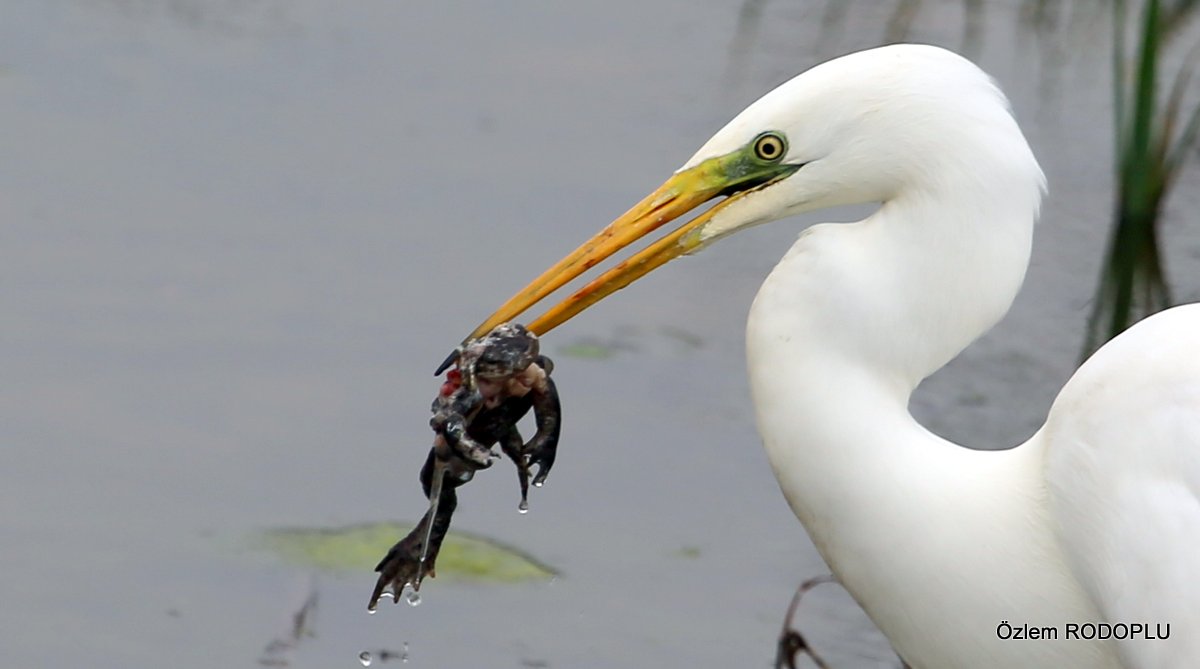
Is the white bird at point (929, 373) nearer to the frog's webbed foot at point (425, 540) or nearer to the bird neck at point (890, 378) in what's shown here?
the bird neck at point (890, 378)

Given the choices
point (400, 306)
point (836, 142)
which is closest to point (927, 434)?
point (836, 142)

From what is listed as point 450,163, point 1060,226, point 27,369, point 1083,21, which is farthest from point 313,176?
point 1083,21

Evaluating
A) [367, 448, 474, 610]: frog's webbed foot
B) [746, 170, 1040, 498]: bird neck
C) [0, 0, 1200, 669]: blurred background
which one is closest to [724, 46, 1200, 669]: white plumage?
[746, 170, 1040, 498]: bird neck

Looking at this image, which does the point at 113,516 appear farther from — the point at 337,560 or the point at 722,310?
the point at 722,310

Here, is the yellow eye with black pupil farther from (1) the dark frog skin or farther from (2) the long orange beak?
(1) the dark frog skin

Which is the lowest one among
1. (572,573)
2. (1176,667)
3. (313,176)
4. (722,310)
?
(1176,667)

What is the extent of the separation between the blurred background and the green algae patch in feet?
0.09

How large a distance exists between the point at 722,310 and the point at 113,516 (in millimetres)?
1851

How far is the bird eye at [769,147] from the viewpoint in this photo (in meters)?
2.80

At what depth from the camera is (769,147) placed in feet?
9.21

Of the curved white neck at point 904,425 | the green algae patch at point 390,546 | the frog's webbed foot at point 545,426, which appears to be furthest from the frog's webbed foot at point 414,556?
the green algae patch at point 390,546

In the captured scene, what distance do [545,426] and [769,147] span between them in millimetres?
492

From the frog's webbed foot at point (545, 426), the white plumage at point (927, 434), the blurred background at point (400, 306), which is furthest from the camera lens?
the blurred background at point (400, 306)

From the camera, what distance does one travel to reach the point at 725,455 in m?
4.96
